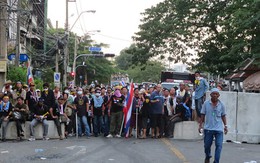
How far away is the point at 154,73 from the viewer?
99.6 metres

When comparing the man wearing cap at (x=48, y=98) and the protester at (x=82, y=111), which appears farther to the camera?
the protester at (x=82, y=111)

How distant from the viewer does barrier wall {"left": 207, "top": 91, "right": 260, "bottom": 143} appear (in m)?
14.2

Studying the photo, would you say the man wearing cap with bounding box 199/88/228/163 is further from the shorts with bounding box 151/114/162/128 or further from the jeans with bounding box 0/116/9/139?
the jeans with bounding box 0/116/9/139

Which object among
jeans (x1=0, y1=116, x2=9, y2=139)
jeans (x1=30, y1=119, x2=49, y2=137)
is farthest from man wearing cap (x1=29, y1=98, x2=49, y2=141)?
jeans (x1=0, y1=116, x2=9, y2=139)

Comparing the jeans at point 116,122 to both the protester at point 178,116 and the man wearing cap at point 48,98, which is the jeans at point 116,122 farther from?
the man wearing cap at point 48,98

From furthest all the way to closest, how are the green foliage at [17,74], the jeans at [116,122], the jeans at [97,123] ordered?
the green foliage at [17,74] < the jeans at [97,123] < the jeans at [116,122]

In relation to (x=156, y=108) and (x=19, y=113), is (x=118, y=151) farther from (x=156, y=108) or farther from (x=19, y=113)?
(x=19, y=113)

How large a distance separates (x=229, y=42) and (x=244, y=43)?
4.04 m

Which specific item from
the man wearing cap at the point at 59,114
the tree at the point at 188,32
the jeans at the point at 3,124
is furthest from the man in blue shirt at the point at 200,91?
the tree at the point at 188,32

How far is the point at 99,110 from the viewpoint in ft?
52.2

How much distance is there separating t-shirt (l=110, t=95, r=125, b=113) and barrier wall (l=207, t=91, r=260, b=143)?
3658 millimetres

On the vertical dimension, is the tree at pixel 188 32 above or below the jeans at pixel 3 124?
above

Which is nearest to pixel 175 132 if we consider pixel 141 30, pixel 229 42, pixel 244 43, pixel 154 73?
pixel 244 43

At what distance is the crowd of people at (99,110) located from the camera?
48.4ft
